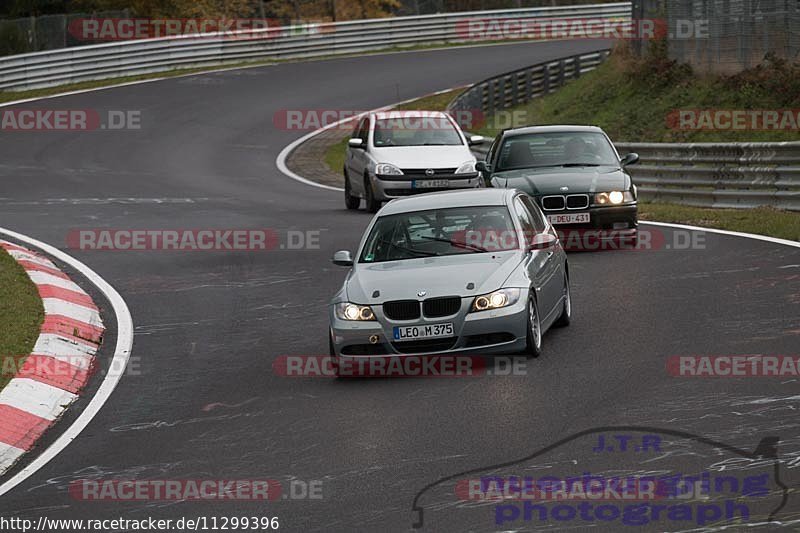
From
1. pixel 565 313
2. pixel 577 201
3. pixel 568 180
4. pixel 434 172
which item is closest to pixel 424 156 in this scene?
pixel 434 172

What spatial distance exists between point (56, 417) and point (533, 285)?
12.6 ft

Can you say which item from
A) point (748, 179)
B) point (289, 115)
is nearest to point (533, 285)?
point (748, 179)

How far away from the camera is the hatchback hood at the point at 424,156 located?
23578mm

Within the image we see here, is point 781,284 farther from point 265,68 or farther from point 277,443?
point 265,68

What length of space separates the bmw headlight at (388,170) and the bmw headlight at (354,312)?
40.8 ft

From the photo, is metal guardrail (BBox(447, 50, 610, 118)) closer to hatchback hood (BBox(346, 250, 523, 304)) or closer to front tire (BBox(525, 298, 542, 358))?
hatchback hood (BBox(346, 250, 523, 304))

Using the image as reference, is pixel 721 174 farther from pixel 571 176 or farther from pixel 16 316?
pixel 16 316

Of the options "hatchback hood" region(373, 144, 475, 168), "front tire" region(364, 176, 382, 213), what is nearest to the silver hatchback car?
"front tire" region(364, 176, 382, 213)

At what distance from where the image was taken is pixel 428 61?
4875 cm

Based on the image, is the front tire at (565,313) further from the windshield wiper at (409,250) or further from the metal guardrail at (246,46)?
the metal guardrail at (246,46)

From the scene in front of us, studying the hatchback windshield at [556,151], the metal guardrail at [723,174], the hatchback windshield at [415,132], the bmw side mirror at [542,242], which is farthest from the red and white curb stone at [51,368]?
the metal guardrail at [723,174]

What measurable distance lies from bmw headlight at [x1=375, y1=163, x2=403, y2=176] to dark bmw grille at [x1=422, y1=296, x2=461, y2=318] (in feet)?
41.7

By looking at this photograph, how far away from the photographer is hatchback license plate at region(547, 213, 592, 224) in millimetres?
17641

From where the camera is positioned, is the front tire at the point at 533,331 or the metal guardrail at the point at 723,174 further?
the metal guardrail at the point at 723,174
